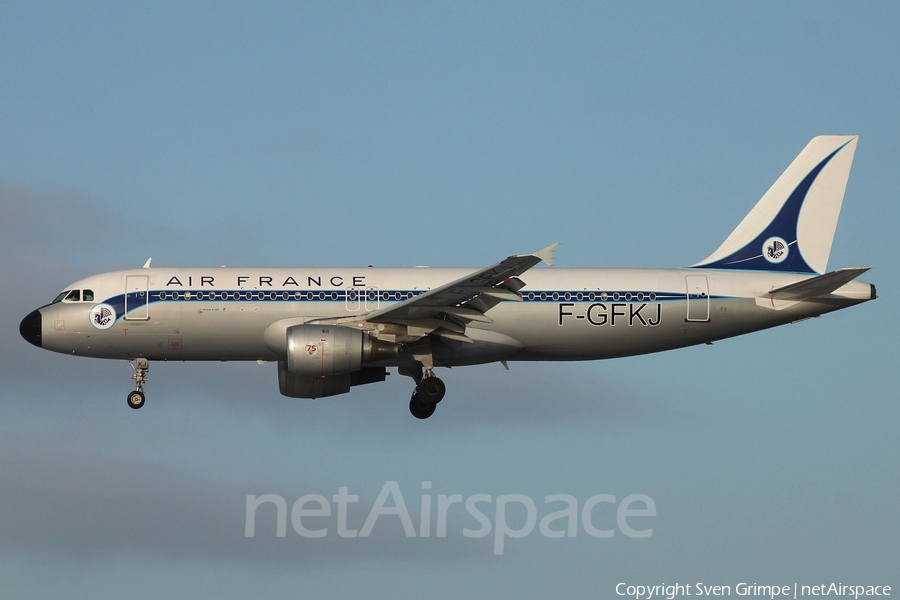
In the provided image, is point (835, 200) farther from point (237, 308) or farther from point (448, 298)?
point (237, 308)

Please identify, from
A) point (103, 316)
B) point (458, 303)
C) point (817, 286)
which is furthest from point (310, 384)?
point (817, 286)

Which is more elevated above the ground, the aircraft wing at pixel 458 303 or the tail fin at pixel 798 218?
the tail fin at pixel 798 218

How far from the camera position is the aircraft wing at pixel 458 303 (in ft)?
124

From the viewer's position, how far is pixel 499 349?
139 ft

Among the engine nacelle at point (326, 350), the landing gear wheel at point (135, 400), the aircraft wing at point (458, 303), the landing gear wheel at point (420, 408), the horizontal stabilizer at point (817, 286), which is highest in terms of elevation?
the horizontal stabilizer at point (817, 286)

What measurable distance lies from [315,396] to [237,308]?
3931 millimetres

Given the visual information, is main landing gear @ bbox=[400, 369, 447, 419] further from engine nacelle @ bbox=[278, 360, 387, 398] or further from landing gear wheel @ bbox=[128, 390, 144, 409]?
landing gear wheel @ bbox=[128, 390, 144, 409]

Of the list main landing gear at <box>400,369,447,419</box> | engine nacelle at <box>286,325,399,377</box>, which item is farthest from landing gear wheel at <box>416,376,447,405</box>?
engine nacelle at <box>286,325,399,377</box>

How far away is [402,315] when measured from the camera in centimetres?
4038

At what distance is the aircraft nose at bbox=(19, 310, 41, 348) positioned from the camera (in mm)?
42438

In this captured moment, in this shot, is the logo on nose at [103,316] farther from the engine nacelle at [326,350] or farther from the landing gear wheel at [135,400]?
the engine nacelle at [326,350]

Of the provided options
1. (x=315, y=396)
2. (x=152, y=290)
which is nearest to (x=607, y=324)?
(x=315, y=396)

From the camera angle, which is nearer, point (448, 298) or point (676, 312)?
point (448, 298)

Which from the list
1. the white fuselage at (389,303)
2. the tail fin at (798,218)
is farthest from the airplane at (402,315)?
the tail fin at (798,218)
